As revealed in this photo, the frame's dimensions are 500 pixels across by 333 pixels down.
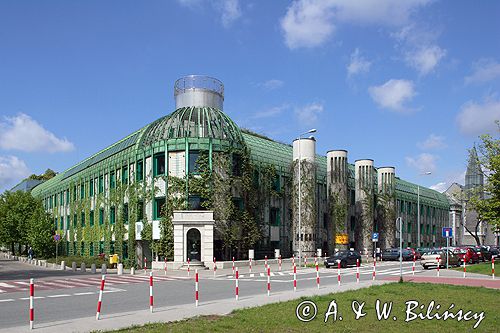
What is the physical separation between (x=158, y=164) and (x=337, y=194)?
71.0 feet

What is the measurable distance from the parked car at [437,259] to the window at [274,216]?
17567 mm

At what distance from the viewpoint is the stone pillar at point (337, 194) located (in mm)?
59000

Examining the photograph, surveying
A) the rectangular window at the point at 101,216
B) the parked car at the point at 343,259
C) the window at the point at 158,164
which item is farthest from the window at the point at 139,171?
the parked car at the point at 343,259

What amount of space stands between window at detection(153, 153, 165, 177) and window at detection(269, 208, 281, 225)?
41.3 ft

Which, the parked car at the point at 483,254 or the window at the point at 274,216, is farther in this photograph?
the window at the point at 274,216

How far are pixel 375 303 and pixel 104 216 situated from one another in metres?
45.1

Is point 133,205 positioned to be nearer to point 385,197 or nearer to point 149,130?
point 149,130

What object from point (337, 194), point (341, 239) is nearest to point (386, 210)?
point (337, 194)

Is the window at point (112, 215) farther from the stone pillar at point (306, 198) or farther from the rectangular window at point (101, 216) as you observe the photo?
the stone pillar at point (306, 198)

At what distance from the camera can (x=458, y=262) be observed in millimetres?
42375

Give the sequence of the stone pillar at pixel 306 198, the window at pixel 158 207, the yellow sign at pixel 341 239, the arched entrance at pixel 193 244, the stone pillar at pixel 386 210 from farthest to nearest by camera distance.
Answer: the stone pillar at pixel 386 210
the yellow sign at pixel 341 239
the stone pillar at pixel 306 198
the window at pixel 158 207
the arched entrance at pixel 193 244

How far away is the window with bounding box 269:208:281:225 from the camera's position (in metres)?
53.8

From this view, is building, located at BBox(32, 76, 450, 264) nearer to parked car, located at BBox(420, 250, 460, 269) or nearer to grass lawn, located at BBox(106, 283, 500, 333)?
parked car, located at BBox(420, 250, 460, 269)

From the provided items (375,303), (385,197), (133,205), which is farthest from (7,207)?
(375,303)
